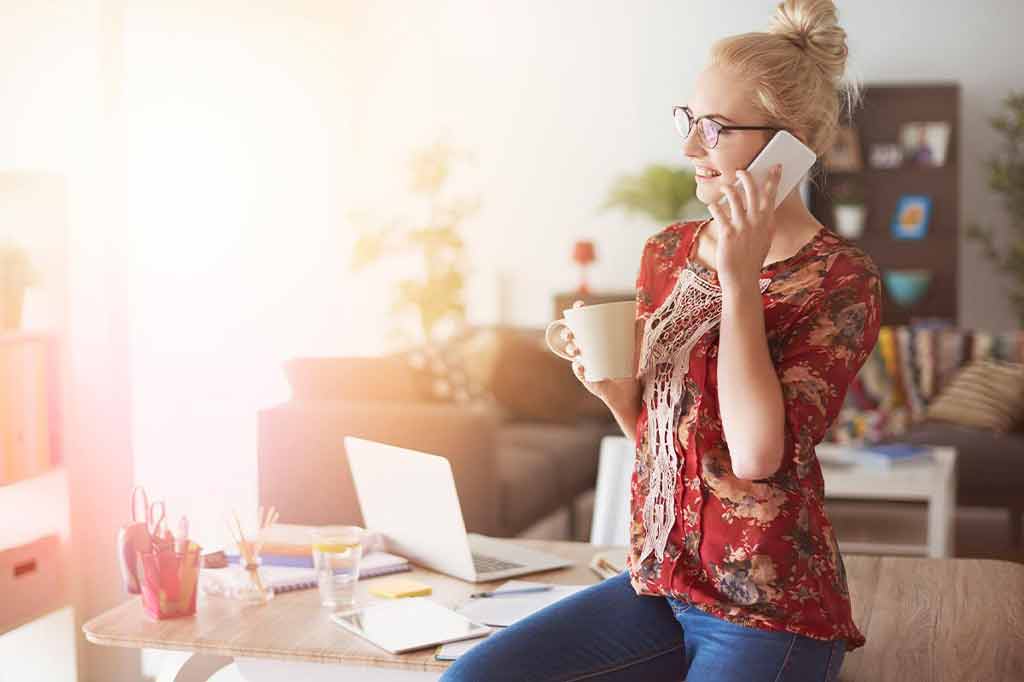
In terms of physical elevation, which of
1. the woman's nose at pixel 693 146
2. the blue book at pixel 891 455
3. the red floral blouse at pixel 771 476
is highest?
the woman's nose at pixel 693 146

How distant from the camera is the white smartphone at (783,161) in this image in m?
1.29

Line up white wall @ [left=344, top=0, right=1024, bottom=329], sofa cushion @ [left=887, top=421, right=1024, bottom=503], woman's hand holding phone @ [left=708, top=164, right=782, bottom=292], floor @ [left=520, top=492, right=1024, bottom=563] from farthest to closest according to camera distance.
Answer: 1. white wall @ [left=344, top=0, right=1024, bottom=329]
2. sofa cushion @ [left=887, top=421, right=1024, bottom=503]
3. floor @ [left=520, top=492, right=1024, bottom=563]
4. woman's hand holding phone @ [left=708, top=164, right=782, bottom=292]

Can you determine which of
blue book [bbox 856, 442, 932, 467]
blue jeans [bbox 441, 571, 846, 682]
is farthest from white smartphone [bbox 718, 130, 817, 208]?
blue book [bbox 856, 442, 932, 467]

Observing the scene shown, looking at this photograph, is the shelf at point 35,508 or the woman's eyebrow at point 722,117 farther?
the shelf at point 35,508

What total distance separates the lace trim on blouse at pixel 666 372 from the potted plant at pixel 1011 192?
5.47m

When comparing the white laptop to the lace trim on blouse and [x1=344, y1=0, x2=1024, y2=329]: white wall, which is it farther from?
[x1=344, y1=0, x2=1024, y2=329]: white wall

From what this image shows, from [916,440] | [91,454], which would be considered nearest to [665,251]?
[91,454]

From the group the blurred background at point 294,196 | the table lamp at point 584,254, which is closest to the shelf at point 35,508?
the blurred background at point 294,196

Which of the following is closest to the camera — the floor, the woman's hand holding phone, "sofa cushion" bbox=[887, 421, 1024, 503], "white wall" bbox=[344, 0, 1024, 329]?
the woman's hand holding phone

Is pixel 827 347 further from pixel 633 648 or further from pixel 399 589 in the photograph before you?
pixel 399 589

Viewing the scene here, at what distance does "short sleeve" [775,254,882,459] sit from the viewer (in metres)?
1.27

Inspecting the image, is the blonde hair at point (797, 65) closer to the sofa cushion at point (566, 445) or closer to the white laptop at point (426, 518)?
the white laptop at point (426, 518)

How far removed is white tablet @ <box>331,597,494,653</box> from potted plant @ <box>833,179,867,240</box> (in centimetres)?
546

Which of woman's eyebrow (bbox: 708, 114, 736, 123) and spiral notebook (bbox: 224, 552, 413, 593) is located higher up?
woman's eyebrow (bbox: 708, 114, 736, 123)
